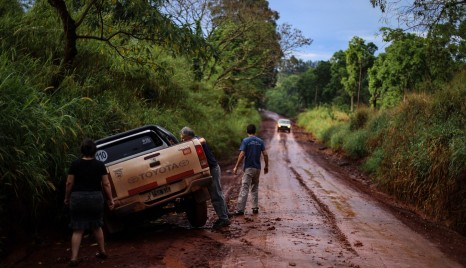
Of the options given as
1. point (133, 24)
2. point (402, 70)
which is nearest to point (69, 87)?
point (133, 24)

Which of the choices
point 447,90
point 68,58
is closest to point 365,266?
point 68,58

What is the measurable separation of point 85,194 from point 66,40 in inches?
214

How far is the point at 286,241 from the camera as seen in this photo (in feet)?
23.0

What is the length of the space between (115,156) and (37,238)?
184cm

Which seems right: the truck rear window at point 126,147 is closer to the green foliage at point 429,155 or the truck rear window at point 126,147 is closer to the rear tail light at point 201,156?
the rear tail light at point 201,156

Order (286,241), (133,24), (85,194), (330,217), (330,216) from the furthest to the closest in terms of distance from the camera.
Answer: (133,24)
(330,216)
(330,217)
(286,241)
(85,194)

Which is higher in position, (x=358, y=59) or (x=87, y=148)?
(x=358, y=59)

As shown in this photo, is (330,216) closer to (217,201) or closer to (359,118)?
(217,201)

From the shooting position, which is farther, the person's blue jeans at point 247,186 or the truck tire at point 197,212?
the person's blue jeans at point 247,186

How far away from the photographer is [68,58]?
10312mm

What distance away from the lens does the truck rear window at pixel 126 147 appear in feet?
25.4

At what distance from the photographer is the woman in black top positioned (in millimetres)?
5910

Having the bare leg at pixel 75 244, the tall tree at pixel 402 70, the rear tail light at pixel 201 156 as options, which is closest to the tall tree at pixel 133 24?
the rear tail light at pixel 201 156

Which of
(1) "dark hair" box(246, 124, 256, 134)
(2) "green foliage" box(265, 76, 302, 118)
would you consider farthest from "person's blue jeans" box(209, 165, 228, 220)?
(2) "green foliage" box(265, 76, 302, 118)
